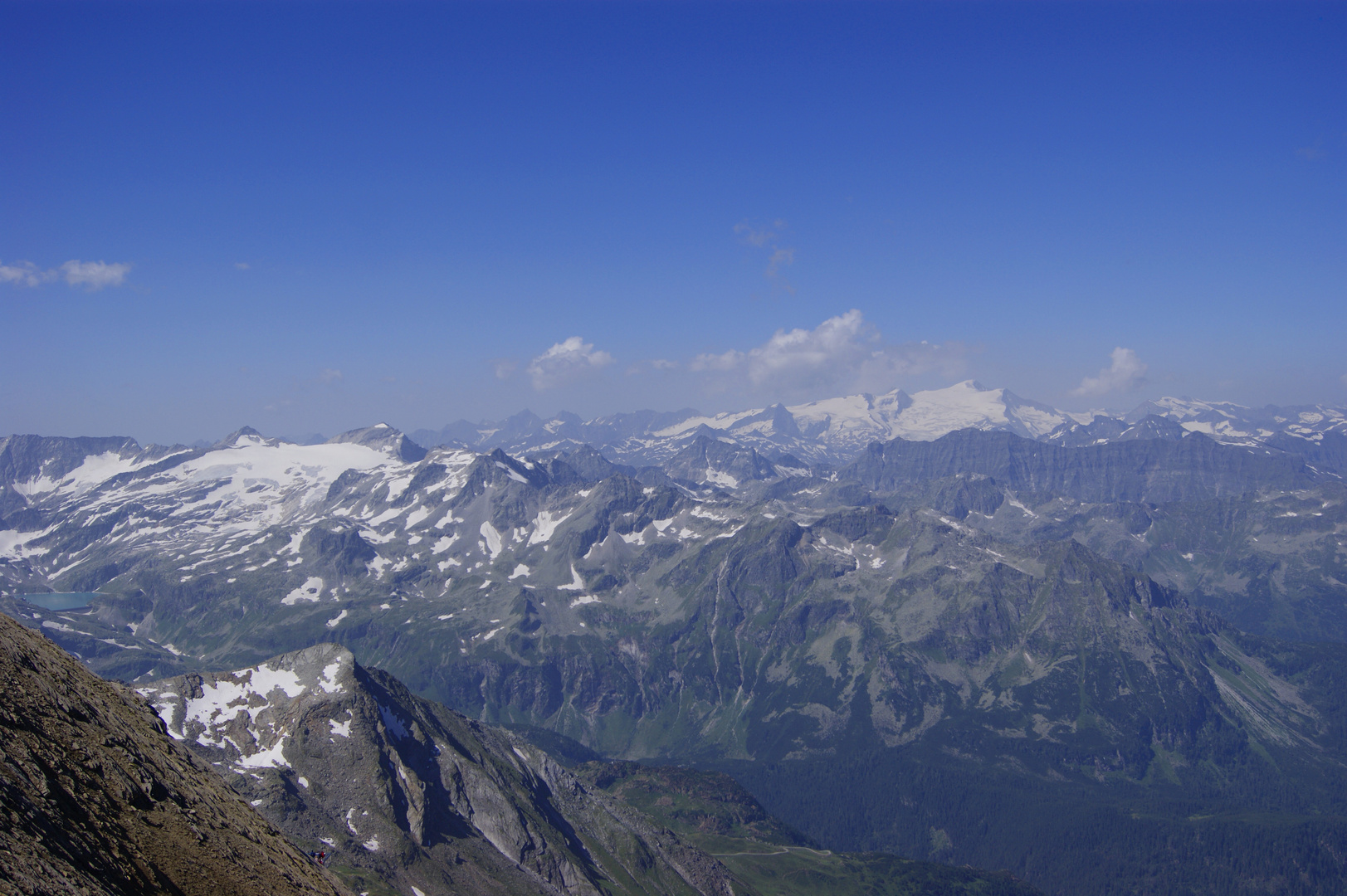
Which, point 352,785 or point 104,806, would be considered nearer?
point 104,806

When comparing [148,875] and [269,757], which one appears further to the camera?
[269,757]

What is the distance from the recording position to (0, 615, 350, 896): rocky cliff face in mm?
33781

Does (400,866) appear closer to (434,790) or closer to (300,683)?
(434,790)

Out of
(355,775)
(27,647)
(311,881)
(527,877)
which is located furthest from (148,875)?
(527,877)

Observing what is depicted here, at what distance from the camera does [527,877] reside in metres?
183

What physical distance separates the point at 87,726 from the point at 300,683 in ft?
534

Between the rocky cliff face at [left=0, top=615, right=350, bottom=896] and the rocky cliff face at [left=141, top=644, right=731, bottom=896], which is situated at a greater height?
the rocky cliff face at [left=0, top=615, right=350, bottom=896]

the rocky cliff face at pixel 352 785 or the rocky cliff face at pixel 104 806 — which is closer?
the rocky cliff face at pixel 104 806

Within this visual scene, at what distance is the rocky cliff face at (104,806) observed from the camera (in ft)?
111

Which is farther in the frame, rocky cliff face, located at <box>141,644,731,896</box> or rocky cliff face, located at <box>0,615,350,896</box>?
rocky cliff face, located at <box>141,644,731,896</box>

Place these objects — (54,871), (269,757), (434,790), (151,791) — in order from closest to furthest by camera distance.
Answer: (54,871)
(151,791)
(269,757)
(434,790)

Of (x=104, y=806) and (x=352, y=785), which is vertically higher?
(x=104, y=806)

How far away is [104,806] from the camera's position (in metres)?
41.6

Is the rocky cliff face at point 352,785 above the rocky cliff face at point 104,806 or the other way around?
the other way around
